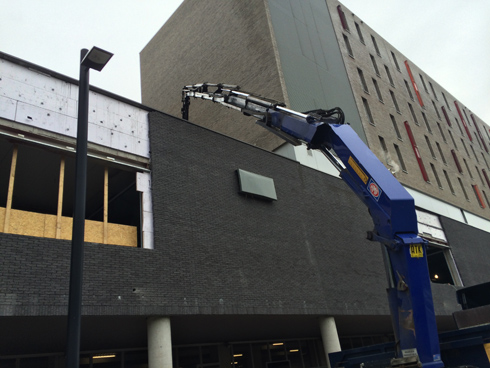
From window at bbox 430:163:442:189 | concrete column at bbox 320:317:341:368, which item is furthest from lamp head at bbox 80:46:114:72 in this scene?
window at bbox 430:163:442:189

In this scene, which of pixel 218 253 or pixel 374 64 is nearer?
pixel 218 253

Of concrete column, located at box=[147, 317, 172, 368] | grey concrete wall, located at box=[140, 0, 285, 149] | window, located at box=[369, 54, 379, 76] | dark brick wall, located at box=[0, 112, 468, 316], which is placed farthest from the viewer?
window, located at box=[369, 54, 379, 76]

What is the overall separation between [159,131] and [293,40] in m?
14.4

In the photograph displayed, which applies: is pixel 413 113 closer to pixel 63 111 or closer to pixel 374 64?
pixel 374 64

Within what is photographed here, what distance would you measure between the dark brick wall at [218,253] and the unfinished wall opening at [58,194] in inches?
26.5

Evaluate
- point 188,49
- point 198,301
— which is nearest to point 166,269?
point 198,301

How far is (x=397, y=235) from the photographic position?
26.4 ft

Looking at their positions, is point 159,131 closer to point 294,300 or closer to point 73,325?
point 294,300

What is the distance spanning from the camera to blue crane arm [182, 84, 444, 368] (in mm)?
7383

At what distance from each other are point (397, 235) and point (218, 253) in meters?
6.42

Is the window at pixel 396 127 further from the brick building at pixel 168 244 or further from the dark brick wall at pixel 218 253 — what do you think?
the dark brick wall at pixel 218 253

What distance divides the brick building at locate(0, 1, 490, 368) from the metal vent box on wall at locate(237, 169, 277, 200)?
261mm

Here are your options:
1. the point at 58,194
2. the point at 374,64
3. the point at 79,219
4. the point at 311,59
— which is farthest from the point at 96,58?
the point at 374,64

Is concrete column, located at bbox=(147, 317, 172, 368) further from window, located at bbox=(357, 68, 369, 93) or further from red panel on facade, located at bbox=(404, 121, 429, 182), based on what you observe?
red panel on facade, located at bbox=(404, 121, 429, 182)
